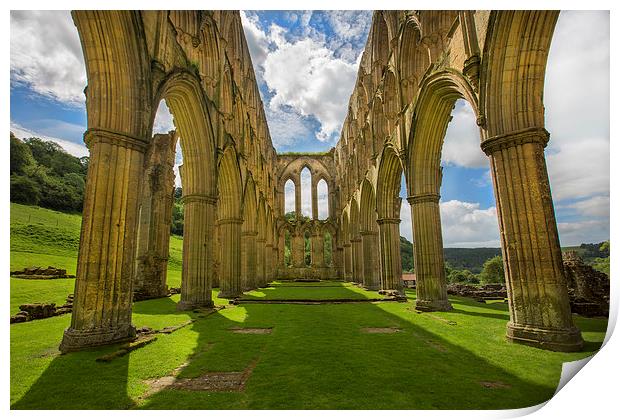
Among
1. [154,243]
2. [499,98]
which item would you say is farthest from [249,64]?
[499,98]

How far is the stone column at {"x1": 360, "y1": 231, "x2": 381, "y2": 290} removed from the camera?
19719mm

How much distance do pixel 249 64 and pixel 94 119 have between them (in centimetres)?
1674

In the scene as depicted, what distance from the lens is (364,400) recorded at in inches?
120

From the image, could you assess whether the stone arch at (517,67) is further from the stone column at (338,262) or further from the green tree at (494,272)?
the green tree at (494,272)

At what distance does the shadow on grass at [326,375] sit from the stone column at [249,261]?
1299 centimetres

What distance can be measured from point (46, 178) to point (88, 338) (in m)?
37.1

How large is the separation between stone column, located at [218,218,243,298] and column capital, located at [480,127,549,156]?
38.6 ft

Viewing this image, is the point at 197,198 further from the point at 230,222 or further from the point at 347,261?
the point at 347,261

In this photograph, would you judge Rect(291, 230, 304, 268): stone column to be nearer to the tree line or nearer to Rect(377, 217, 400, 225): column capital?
Rect(377, 217, 400, 225): column capital

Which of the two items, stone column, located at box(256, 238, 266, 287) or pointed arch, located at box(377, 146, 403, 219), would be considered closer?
pointed arch, located at box(377, 146, 403, 219)

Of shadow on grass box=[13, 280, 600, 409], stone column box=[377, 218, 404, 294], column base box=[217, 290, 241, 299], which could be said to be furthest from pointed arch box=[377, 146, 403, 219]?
shadow on grass box=[13, 280, 600, 409]

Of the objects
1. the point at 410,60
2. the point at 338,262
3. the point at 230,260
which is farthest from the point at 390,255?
the point at 338,262

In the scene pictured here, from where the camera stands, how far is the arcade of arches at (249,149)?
5.63 metres

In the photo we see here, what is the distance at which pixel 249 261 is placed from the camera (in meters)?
20.2
